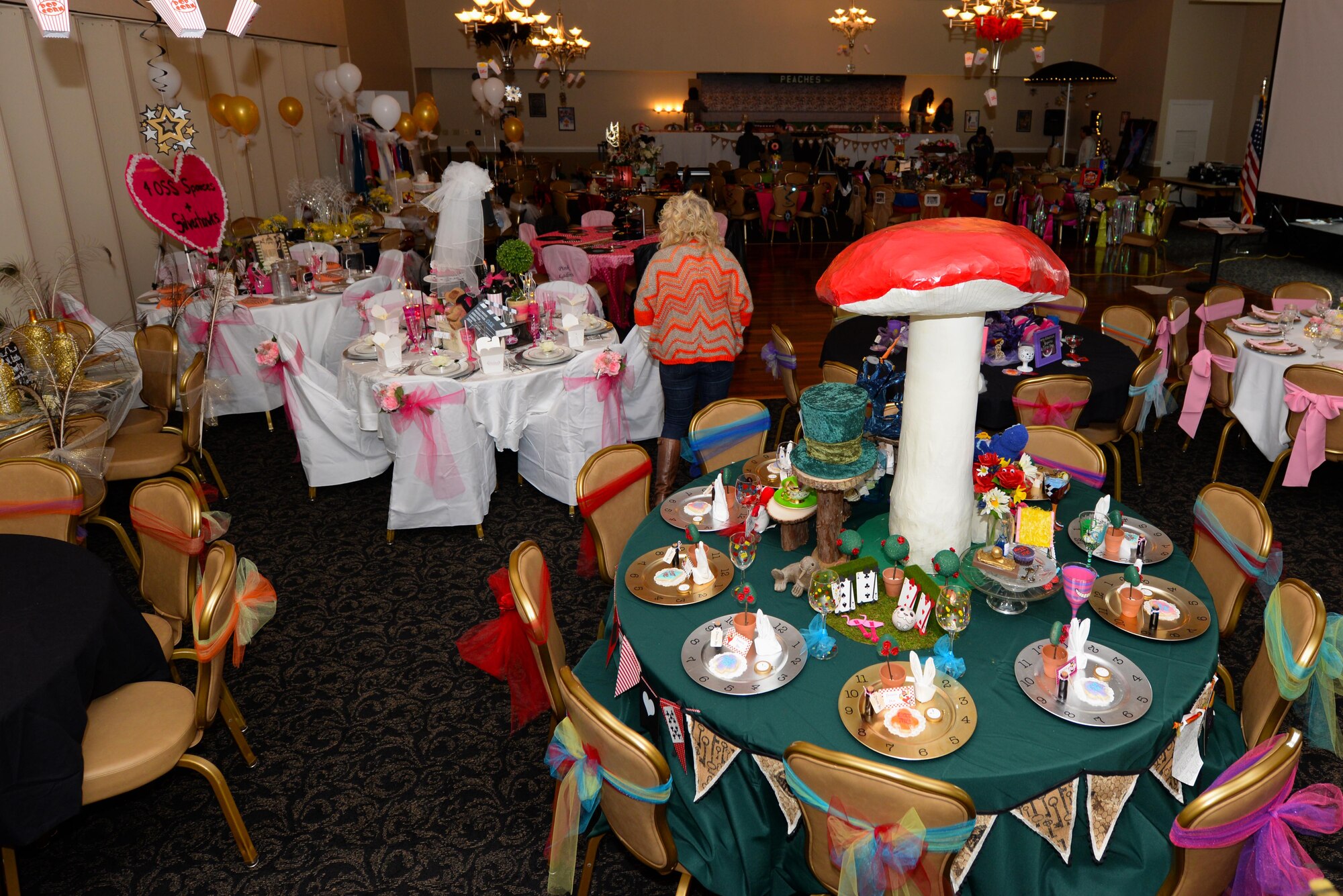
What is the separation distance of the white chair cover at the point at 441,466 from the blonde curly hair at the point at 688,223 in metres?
1.34

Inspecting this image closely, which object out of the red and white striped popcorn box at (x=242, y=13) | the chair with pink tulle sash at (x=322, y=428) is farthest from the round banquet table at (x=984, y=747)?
the red and white striped popcorn box at (x=242, y=13)

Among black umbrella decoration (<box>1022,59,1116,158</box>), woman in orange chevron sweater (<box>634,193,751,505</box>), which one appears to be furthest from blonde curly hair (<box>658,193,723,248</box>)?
black umbrella decoration (<box>1022,59,1116,158</box>)

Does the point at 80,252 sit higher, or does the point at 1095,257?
the point at 80,252

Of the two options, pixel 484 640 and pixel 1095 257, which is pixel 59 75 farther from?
pixel 1095 257

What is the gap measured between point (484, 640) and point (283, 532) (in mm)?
2493

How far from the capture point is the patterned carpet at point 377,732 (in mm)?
2686

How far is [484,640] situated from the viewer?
2795mm

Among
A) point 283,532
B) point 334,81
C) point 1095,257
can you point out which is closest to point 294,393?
point 283,532

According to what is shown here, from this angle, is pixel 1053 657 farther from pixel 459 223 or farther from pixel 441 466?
pixel 459 223

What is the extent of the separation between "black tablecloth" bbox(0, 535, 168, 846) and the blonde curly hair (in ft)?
9.25

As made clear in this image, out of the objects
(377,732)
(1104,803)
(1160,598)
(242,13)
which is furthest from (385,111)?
(1104,803)

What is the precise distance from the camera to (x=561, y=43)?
15.4 metres

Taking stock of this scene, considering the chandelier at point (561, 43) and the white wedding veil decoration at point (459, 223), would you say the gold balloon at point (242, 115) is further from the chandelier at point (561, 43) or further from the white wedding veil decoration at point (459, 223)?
the chandelier at point (561, 43)

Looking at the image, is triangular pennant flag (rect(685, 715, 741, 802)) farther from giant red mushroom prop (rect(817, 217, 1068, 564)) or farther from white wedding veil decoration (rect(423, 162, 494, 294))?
white wedding veil decoration (rect(423, 162, 494, 294))
